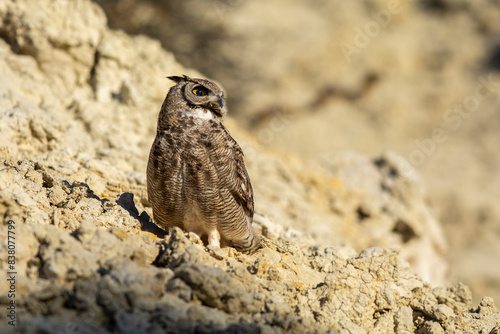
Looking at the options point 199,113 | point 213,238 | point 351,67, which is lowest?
point 213,238

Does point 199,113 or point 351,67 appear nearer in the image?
point 199,113

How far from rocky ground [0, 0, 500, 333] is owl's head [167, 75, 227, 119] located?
1.26m

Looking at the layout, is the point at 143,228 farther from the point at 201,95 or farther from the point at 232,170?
the point at 201,95

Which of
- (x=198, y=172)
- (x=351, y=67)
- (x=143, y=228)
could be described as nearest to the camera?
→ (x=198, y=172)

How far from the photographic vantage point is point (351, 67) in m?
20.5

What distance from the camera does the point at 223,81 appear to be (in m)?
18.6

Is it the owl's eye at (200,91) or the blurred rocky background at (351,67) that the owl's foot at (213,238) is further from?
the blurred rocky background at (351,67)

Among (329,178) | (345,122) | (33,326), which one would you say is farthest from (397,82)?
(33,326)

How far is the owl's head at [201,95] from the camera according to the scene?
228 inches

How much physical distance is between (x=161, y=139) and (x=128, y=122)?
4.18 metres

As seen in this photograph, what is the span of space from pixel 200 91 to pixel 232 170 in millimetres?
969

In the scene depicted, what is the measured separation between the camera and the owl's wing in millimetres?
5551

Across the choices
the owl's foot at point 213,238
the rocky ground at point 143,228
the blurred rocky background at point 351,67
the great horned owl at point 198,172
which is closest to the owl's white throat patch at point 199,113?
the great horned owl at point 198,172

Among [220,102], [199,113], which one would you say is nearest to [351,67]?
[220,102]
